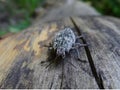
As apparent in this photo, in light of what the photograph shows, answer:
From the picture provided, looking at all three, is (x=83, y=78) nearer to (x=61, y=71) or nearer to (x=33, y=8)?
(x=61, y=71)

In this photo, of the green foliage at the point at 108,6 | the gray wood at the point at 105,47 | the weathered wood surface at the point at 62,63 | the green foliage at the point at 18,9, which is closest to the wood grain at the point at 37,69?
the weathered wood surface at the point at 62,63

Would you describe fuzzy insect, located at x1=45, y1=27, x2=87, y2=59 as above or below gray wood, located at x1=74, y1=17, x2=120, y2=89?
above

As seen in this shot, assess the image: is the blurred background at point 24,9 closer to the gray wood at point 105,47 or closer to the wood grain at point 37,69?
the gray wood at point 105,47

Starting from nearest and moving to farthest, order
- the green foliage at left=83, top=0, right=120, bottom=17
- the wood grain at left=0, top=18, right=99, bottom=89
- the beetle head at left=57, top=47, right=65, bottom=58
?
1. the wood grain at left=0, top=18, right=99, bottom=89
2. the beetle head at left=57, top=47, right=65, bottom=58
3. the green foliage at left=83, top=0, right=120, bottom=17

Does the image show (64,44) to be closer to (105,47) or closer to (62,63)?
(62,63)

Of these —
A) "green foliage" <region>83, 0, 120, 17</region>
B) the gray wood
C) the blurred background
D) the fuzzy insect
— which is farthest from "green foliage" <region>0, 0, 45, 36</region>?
the fuzzy insect

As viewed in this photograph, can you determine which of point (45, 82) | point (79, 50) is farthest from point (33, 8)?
point (45, 82)

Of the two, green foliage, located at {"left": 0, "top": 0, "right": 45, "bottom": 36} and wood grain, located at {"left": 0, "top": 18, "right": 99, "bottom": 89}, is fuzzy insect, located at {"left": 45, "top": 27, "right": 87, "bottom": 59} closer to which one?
wood grain, located at {"left": 0, "top": 18, "right": 99, "bottom": 89}
